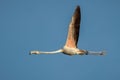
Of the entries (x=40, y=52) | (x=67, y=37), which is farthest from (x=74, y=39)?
(x=40, y=52)

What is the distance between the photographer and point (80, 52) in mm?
32625

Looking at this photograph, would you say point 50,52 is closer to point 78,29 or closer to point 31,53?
point 31,53

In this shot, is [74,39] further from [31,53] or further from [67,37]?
[31,53]

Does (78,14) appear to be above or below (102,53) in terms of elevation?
above

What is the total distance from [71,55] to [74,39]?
1217 mm

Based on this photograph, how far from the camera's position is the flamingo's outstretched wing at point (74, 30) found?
1214 inches

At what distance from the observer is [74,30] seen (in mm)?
31719

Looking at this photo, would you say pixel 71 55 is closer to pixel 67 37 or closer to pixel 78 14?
pixel 67 37

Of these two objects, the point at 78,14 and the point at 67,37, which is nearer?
the point at 78,14

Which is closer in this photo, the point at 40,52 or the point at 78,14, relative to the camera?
the point at 78,14

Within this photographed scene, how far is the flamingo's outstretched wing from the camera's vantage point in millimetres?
30828

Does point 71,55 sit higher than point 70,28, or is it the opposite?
point 70,28

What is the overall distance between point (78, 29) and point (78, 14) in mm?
1372

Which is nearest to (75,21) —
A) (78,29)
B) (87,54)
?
(78,29)
